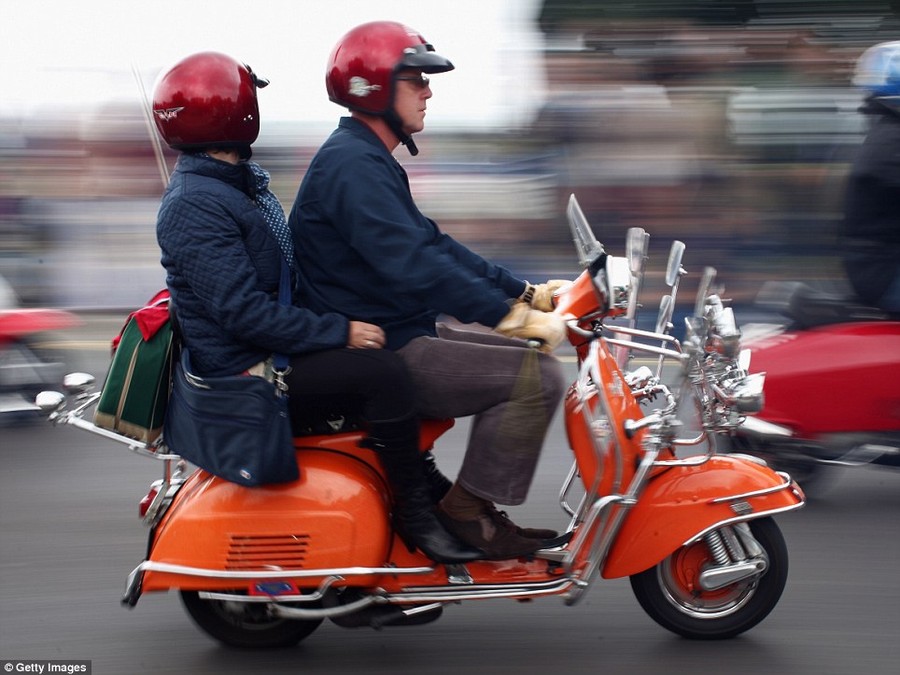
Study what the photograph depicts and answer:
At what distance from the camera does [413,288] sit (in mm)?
3643

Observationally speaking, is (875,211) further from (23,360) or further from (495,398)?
(23,360)

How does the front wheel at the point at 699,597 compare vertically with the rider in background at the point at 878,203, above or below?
below

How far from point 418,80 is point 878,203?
235cm

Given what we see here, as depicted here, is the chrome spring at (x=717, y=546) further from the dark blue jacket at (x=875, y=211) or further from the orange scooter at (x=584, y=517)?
the dark blue jacket at (x=875, y=211)

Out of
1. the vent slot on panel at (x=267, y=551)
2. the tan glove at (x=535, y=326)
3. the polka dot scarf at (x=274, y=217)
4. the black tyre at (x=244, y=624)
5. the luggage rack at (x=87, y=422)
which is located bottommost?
the black tyre at (x=244, y=624)

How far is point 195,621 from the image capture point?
399 centimetres

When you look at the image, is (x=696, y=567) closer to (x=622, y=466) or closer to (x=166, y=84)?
(x=622, y=466)

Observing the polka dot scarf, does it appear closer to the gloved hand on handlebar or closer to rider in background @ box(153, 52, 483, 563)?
rider in background @ box(153, 52, 483, 563)

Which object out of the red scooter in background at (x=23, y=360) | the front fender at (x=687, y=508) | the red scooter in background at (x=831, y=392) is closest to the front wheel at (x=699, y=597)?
the front fender at (x=687, y=508)

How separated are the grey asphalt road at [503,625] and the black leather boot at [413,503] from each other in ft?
1.22

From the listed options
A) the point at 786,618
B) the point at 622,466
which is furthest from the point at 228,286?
the point at 786,618

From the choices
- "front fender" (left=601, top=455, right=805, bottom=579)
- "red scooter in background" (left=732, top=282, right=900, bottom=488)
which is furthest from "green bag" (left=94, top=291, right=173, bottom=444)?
"red scooter in background" (left=732, top=282, right=900, bottom=488)

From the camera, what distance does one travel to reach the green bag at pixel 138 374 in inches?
148

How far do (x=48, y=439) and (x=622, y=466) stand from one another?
400cm
